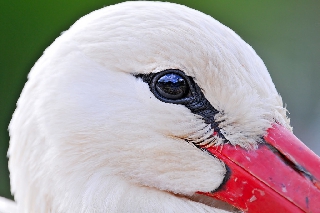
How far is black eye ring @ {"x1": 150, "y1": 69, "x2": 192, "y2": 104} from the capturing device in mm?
2184

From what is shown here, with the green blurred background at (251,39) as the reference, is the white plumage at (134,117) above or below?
below

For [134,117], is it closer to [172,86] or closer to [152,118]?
[152,118]

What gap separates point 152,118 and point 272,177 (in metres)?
0.43

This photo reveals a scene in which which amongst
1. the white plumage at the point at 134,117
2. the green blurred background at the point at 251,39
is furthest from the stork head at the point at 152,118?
the green blurred background at the point at 251,39

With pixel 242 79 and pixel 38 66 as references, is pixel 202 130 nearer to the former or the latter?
pixel 242 79

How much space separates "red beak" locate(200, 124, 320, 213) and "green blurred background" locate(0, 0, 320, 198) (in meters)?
2.96

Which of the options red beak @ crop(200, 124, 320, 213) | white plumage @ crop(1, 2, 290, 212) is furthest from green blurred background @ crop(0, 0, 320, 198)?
red beak @ crop(200, 124, 320, 213)

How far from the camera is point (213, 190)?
222cm

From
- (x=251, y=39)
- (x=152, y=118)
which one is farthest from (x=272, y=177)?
(x=251, y=39)

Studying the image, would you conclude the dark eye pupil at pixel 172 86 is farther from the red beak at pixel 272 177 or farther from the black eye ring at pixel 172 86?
the red beak at pixel 272 177

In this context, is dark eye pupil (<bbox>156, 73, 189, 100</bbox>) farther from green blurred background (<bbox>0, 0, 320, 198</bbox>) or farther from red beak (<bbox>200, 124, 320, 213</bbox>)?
green blurred background (<bbox>0, 0, 320, 198</bbox>)

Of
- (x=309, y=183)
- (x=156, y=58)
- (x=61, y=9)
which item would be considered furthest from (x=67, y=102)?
(x=61, y=9)

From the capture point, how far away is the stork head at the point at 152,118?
218 cm

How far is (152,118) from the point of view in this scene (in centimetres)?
218
